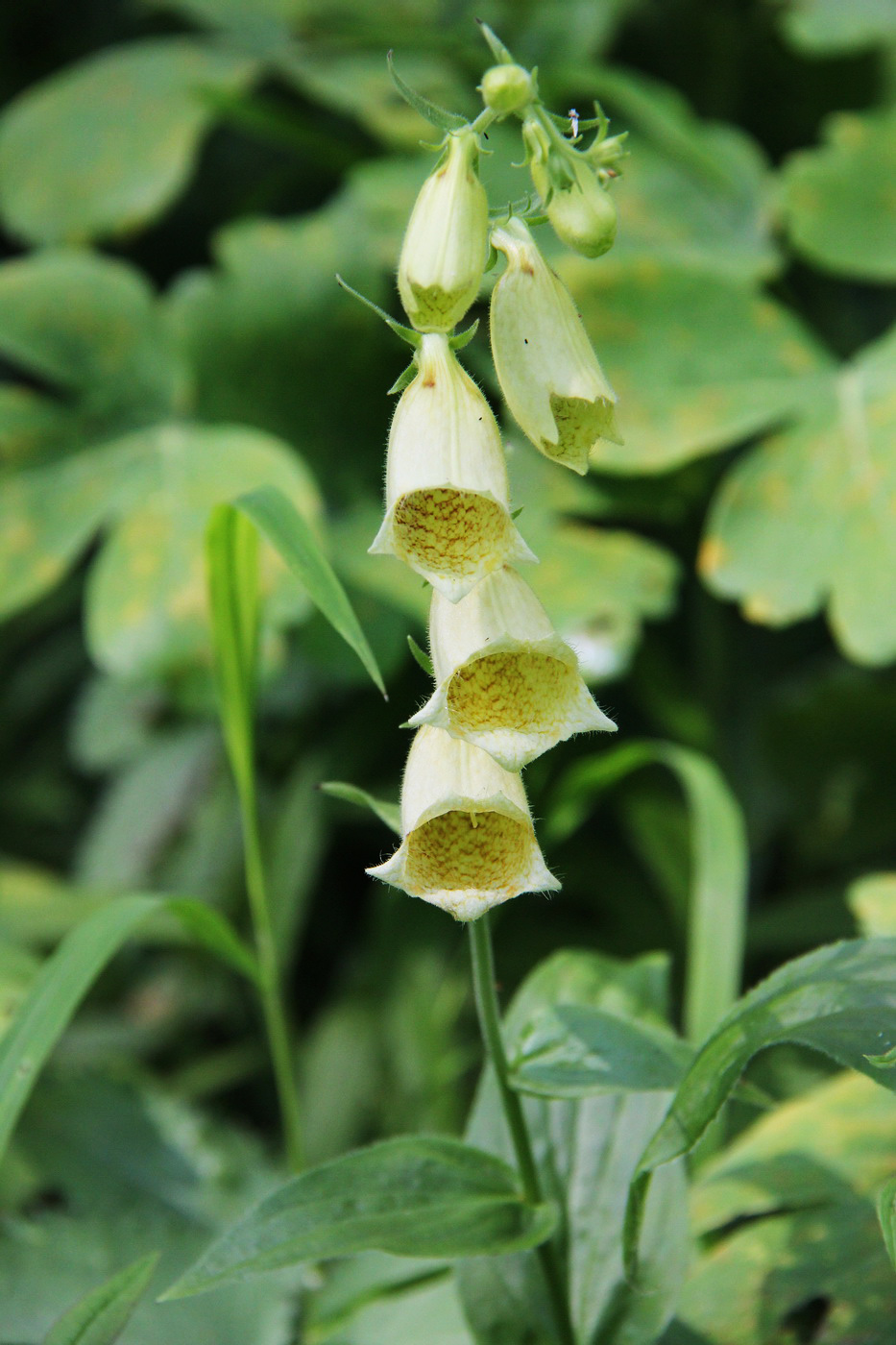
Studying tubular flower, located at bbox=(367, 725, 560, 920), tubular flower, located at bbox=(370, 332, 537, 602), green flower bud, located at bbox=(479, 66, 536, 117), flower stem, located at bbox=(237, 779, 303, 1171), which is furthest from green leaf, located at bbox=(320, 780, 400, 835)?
green flower bud, located at bbox=(479, 66, 536, 117)

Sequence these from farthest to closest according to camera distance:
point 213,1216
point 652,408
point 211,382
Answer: point 211,382, point 652,408, point 213,1216

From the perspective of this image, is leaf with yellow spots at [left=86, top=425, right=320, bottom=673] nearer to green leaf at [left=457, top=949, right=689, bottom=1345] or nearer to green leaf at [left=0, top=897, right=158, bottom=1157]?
green leaf at [left=0, top=897, right=158, bottom=1157]

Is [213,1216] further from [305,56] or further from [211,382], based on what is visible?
[305,56]

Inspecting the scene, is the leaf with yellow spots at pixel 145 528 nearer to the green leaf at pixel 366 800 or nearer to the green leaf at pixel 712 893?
the green leaf at pixel 712 893

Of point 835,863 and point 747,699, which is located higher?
point 747,699

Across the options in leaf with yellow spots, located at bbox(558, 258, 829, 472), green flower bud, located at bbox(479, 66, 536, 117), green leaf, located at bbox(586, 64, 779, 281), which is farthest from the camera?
green leaf, located at bbox(586, 64, 779, 281)

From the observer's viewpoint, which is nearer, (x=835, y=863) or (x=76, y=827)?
(x=835, y=863)

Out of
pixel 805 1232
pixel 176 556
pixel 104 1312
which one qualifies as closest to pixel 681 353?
pixel 176 556

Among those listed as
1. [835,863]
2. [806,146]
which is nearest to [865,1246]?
[835,863]

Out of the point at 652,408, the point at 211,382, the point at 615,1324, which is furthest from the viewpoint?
the point at 211,382
